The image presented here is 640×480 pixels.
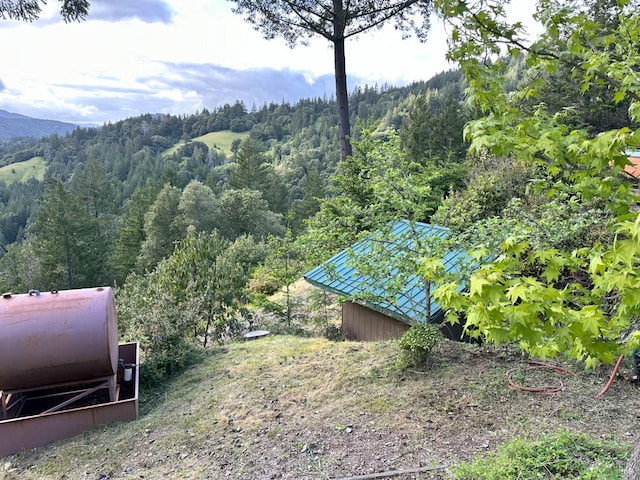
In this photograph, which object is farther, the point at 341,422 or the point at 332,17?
the point at 332,17

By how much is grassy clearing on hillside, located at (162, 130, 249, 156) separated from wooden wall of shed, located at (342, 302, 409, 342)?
10915cm


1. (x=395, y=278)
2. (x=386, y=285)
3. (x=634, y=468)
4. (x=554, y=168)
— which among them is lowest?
(x=634, y=468)

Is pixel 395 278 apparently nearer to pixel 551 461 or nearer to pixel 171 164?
pixel 551 461

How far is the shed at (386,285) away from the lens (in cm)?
532

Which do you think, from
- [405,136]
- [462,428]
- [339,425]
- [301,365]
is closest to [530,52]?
[462,428]

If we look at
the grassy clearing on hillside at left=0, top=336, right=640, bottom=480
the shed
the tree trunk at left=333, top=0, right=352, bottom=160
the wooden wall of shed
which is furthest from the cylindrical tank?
the tree trunk at left=333, top=0, right=352, bottom=160

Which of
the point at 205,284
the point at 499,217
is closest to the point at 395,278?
the point at 499,217

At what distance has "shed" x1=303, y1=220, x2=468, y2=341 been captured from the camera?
532cm

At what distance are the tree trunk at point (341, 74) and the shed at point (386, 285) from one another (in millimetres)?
5669

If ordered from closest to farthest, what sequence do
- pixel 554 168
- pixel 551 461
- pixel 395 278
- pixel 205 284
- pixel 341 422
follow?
pixel 554 168
pixel 551 461
pixel 341 422
pixel 395 278
pixel 205 284

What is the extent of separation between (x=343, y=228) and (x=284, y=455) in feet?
10.7

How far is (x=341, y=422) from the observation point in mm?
4555

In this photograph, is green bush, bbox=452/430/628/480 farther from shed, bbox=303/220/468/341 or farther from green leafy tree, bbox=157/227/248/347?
green leafy tree, bbox=157/227/248/347

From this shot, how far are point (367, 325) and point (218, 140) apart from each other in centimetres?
12327
